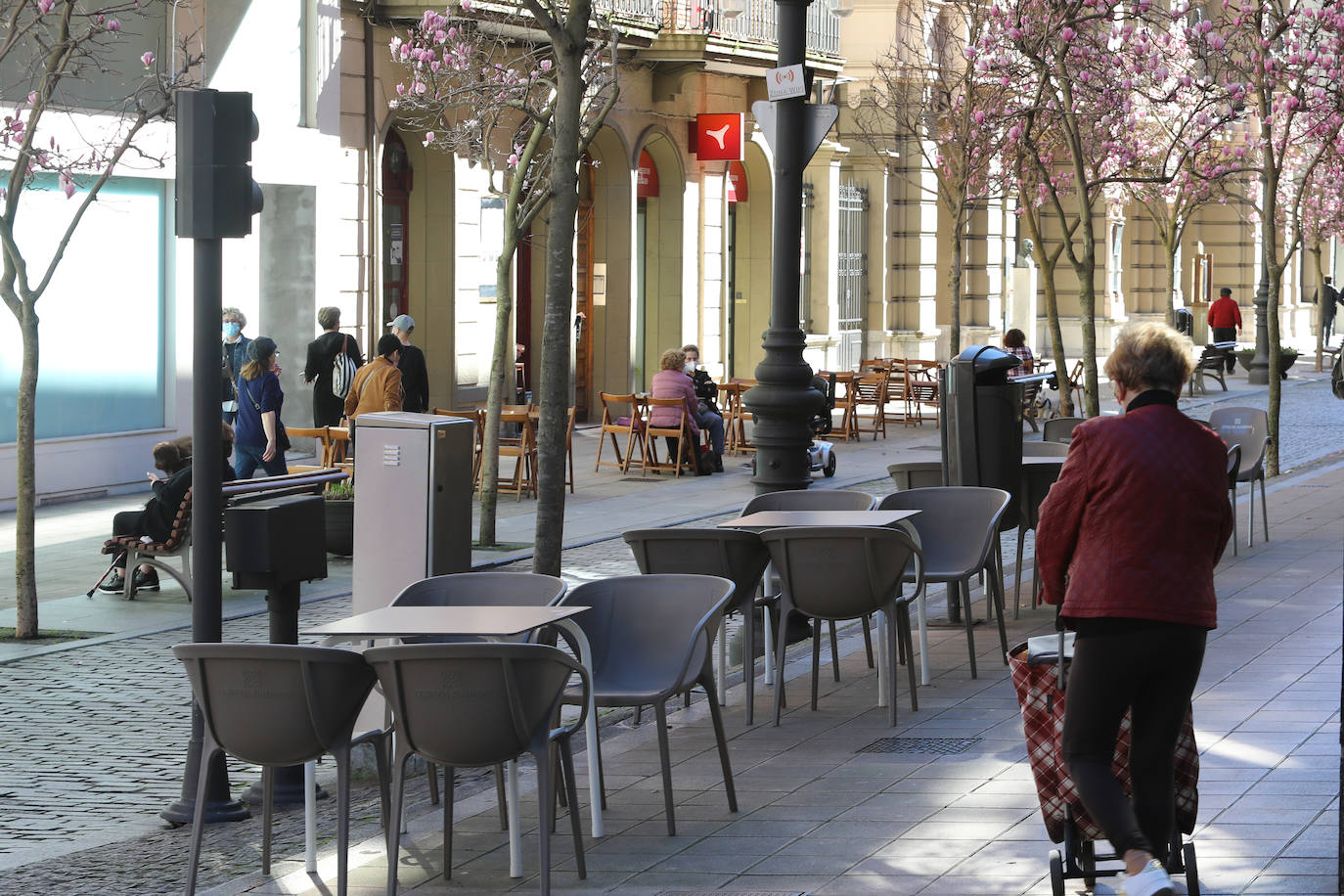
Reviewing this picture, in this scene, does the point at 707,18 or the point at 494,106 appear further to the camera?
the point at 707,18

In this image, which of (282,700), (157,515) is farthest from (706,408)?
(282,700)

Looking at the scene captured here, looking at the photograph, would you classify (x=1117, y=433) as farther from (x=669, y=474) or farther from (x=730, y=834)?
(x=669, y=474)

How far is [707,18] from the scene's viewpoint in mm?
26422

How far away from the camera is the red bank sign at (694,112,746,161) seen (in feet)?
90.6

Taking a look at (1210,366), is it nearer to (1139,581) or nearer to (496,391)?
(496,391)

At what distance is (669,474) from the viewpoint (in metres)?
20.3

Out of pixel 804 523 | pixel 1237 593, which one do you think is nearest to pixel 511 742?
pixel 804 523

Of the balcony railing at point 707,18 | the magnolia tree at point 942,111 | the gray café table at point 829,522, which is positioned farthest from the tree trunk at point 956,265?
the gray café table at point 829,522

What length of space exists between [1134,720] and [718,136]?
23.0m

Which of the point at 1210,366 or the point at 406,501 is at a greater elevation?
the point at 1210,366

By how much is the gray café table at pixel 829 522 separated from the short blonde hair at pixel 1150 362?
3203 mm

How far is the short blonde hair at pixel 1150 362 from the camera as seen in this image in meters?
5.28

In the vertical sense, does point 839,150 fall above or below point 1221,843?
above

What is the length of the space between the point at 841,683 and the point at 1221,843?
133 inches
